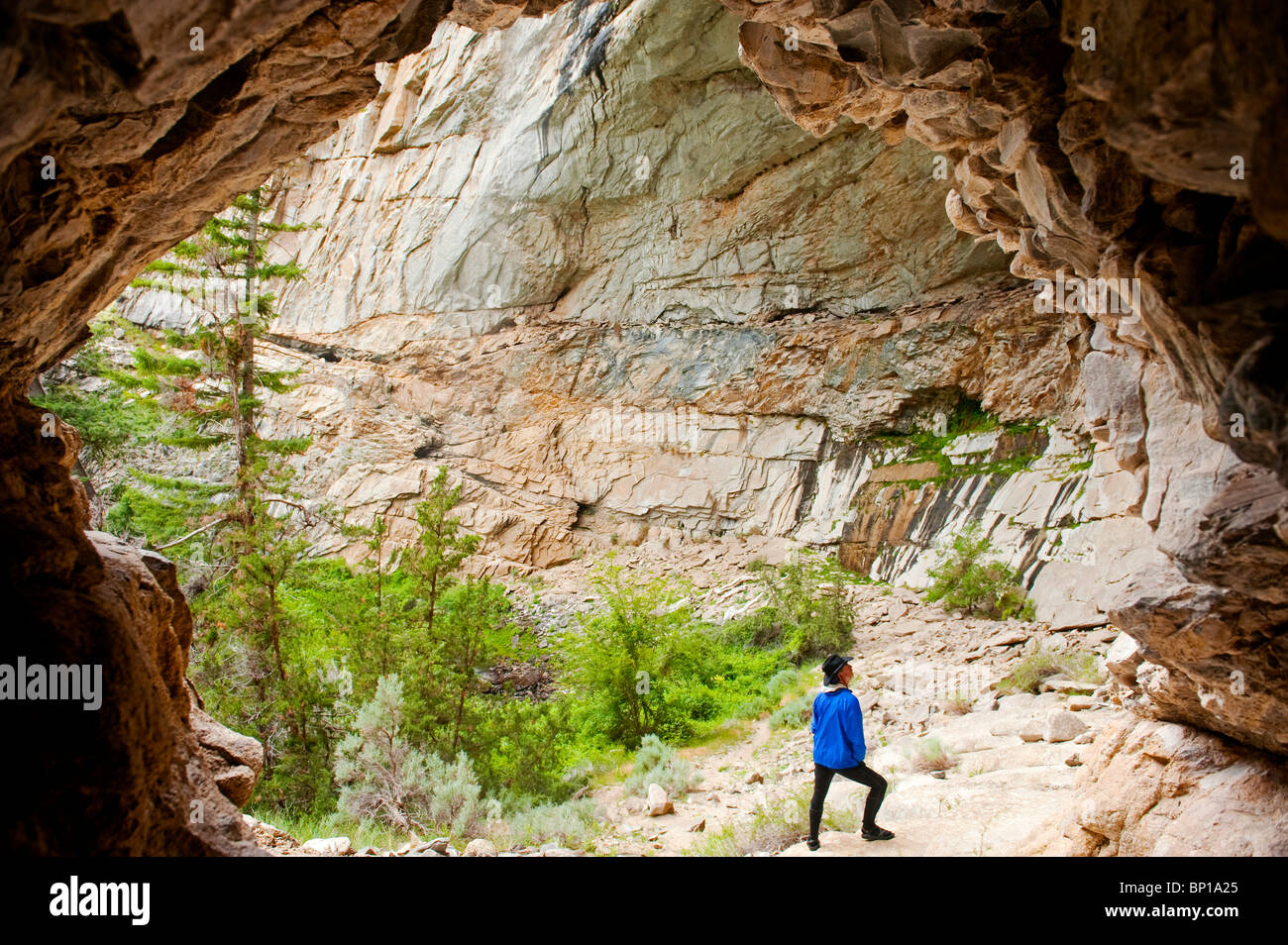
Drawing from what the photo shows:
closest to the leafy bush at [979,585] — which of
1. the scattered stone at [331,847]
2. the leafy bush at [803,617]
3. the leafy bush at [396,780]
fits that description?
the leafy bush at [803,617]

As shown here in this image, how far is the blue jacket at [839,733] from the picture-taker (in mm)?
5012

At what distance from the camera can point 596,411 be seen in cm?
2033

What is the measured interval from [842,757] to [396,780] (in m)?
4.13

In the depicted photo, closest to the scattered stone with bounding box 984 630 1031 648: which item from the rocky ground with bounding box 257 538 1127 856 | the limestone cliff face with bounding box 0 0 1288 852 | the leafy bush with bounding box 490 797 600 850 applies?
the rocky ground with bounding box 257 538 1127 856

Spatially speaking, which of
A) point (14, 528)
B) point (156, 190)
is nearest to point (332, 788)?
point (14, 528)

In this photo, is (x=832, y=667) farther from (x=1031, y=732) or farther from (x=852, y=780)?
(x=1031, y=732)

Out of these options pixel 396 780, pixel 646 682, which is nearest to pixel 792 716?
pixel 646 682

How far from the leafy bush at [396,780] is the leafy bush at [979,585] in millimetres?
9482

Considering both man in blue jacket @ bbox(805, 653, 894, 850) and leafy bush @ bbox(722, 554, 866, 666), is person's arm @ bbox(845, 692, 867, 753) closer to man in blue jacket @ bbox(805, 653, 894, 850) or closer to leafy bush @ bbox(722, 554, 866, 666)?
man in blue jacket @ bbox(805, 653, 894, 850)

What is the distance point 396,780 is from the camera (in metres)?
6.67

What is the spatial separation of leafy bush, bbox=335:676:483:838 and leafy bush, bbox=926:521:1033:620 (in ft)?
31.1

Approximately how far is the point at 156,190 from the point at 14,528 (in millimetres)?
1556

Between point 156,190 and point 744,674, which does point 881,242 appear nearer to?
point 744,674

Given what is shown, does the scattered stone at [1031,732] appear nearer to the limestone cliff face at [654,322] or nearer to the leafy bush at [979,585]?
the limestone cliff face at [654,322]
